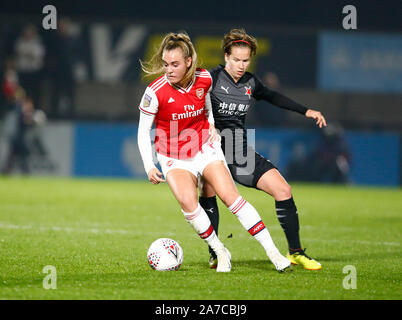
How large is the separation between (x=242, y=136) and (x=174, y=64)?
1.11m

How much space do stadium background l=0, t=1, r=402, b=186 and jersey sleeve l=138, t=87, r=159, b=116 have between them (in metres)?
11.6

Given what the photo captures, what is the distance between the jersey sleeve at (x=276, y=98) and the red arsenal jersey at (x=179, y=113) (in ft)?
2.24

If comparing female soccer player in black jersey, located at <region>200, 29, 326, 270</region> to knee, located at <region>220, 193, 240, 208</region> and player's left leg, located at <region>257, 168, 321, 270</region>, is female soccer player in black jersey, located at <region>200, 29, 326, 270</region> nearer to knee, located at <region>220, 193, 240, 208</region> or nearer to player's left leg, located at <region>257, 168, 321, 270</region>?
player's left leg, located at <region>257, 168, 321, 270</region>

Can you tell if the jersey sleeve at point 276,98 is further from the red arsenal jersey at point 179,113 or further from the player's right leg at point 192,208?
the player's right leg at point 192,208

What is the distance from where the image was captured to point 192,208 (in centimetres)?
600

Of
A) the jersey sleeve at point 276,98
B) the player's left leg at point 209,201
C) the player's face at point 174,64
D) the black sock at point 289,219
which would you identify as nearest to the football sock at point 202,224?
the player's left leg at point 209,201

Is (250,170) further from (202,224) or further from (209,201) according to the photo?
(202,224)

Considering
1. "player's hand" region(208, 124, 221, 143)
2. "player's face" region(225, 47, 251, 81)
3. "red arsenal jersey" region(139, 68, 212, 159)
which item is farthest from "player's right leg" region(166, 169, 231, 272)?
"player's face" region(225, 47, 251, 81)

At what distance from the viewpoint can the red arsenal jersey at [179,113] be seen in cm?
598

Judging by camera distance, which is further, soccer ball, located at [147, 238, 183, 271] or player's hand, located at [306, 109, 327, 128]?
player's hand, located at [306, 109, 327, 128]

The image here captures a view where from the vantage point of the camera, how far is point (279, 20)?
20.3 meters

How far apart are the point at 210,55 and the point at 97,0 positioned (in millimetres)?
3321

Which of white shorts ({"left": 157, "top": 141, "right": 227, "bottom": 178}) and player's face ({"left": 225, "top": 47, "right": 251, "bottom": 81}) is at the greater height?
player's face ({"left": 225, "top": 47, "right": 251, "bottom": 81})

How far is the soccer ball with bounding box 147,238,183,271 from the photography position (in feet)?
19.9
